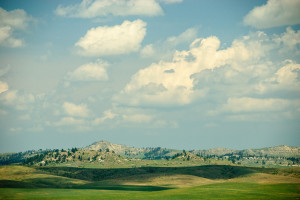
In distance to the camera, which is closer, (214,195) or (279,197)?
(279,197)

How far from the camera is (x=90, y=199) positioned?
102m

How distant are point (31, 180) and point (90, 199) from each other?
109 m

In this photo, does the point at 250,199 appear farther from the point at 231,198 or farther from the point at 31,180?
the point at 31,180

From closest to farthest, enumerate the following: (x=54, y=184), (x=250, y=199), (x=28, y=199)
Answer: (x=250, y=199) → (x=28, y=199) → (x=54, y=184)

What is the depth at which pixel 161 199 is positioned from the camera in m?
101

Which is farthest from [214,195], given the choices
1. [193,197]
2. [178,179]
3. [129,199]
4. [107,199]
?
[178,179]

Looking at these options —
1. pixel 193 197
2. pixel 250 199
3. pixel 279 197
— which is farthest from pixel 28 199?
pixel 279 197

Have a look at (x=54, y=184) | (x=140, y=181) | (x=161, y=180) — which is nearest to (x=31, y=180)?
(x=54, y=184)

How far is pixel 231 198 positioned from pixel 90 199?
40764 mm

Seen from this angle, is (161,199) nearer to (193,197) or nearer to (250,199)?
(193,197)

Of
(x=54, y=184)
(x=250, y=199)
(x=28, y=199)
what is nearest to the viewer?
(x=250, y=199)

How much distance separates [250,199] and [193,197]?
17.3 m

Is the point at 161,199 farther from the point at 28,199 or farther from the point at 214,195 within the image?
the point at 28,199

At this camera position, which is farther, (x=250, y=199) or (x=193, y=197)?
(x=193, y=197)
